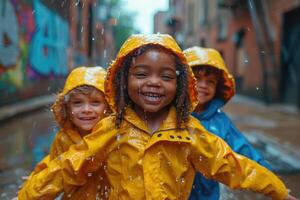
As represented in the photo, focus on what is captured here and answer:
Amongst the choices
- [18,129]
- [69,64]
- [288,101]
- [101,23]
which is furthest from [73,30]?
[101,23]

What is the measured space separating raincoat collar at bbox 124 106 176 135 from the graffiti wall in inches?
351

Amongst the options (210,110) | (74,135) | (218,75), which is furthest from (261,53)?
(74,135)

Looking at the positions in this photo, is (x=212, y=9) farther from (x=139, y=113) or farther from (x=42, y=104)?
(x=139, y=113)

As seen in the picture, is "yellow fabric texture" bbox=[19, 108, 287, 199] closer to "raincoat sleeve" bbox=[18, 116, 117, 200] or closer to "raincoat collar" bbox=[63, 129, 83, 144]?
"raincoat sleeve" bbox=[18, 116, 117, 200]

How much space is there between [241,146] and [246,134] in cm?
494

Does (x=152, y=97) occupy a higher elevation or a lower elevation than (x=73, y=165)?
higher

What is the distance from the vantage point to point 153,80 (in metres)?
2.14

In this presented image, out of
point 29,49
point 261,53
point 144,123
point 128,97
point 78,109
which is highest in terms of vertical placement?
point 128,97

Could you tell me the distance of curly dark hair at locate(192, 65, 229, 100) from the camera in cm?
342

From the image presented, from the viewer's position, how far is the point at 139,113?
2.33 m

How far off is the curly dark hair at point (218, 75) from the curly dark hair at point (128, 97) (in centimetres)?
114

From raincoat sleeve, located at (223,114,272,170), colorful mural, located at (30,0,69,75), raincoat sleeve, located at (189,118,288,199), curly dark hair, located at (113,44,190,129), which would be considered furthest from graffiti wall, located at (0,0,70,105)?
raincoat sleeve, located at (189,118,288,199)

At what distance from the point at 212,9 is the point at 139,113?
22.9 metres

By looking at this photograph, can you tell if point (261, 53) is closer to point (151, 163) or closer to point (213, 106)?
point (213, 106)
